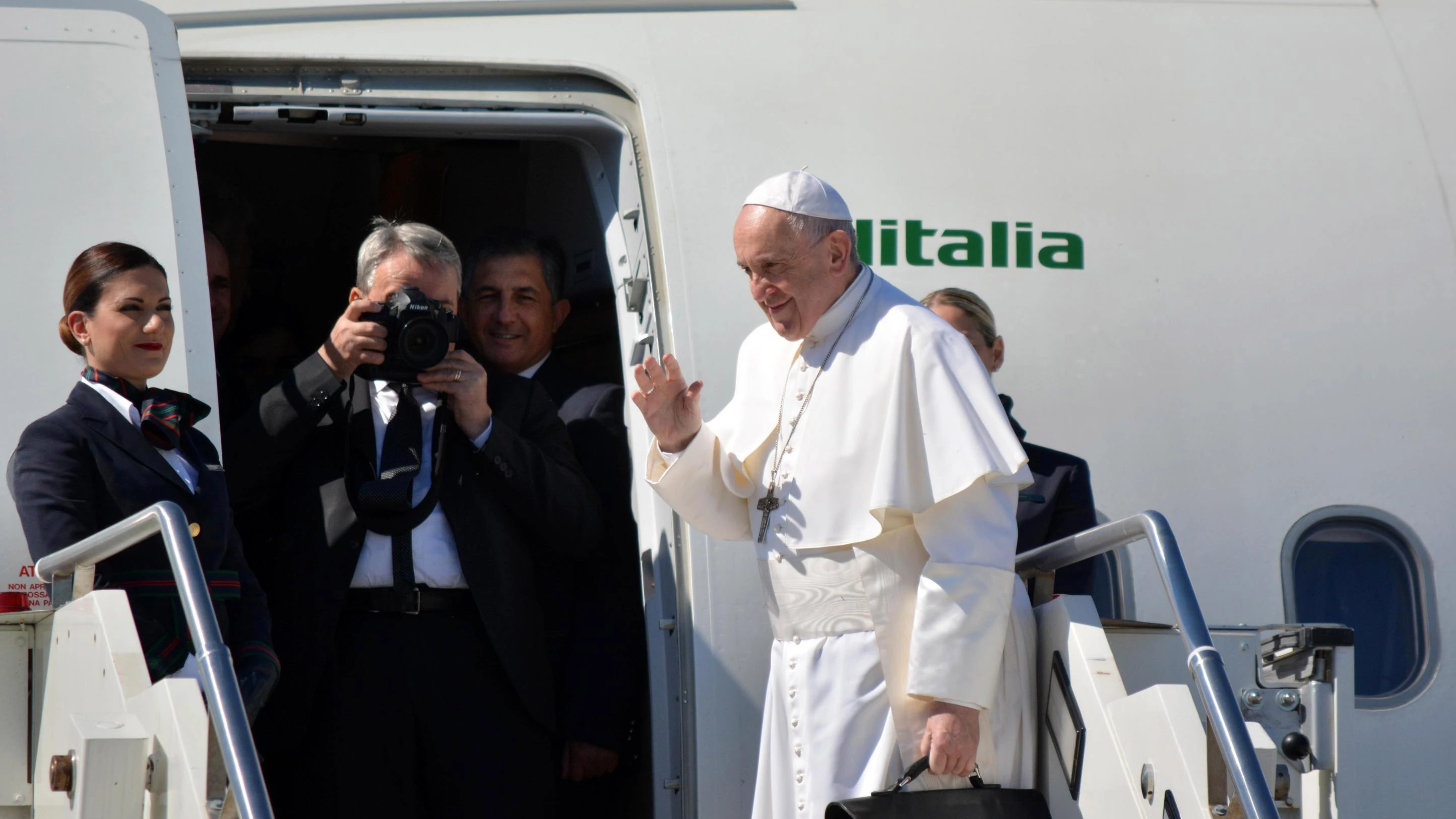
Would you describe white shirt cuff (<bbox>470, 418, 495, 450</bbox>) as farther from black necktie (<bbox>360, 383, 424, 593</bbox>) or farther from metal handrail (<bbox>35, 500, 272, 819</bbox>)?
metal handrail (<bbox>35, 500, 272, 819</bbox>)

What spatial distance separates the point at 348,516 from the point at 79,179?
1196 mm

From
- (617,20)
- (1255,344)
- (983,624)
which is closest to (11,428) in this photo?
(617,20)

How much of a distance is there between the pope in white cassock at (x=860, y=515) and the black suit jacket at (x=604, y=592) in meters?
0.81

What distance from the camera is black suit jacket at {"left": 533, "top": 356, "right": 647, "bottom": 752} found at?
4434mm

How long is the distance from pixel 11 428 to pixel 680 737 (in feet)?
6.45

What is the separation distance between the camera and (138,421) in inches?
147

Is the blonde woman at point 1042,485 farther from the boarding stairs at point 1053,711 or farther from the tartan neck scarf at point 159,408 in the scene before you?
the tartan neck scarf at point 159,408

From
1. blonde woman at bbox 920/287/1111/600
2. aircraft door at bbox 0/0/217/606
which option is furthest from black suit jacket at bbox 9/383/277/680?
blonde woman at bbox 920/287/1111/600

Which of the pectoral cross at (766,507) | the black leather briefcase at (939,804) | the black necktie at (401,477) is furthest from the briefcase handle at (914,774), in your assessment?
the black necktie at (401,477)

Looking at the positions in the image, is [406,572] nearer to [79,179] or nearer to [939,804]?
[79,179]

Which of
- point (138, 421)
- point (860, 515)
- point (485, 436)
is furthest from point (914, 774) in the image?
point (138, 421)

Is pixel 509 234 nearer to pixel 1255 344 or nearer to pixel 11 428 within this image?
pixel 11 428

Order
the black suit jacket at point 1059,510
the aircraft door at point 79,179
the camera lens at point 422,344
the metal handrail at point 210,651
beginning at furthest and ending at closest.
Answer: the black suit jacket at point 1059,510
the camera lens at point 422,344
the aircraft door at point 79,179
the metal handrail at point 210,651

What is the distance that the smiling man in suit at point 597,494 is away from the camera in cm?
444
